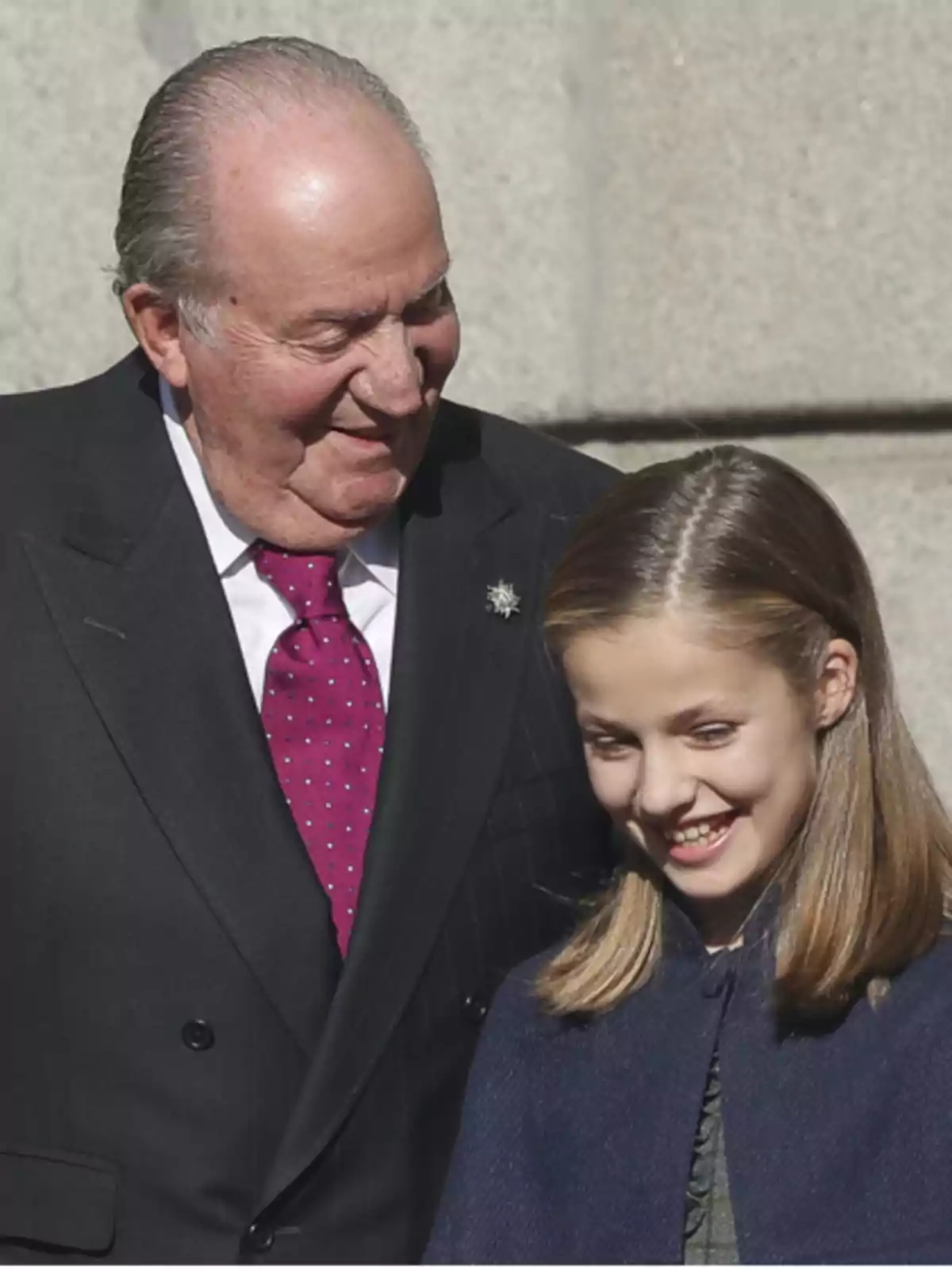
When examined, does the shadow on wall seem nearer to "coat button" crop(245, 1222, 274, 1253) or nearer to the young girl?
the young girl

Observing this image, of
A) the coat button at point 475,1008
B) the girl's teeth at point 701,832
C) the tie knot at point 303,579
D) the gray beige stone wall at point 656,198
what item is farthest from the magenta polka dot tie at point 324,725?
the gray beige stone wall at point 656,198

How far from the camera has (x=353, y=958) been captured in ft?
7.02

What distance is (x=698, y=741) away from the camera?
6.17ft

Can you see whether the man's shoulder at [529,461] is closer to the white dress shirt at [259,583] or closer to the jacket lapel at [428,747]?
the jacket lapel at [428,747]

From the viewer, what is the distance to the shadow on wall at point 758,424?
9.59 feet

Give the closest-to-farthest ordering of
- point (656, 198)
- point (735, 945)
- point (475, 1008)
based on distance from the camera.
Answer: point (735, 945), point (475, 1008), point (656, 198)

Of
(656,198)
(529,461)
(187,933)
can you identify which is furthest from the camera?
(656,198)

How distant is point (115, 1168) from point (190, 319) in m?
0.79

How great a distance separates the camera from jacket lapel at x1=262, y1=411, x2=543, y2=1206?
2135 mm

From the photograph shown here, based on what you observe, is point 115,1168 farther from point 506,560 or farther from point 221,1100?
point 506,560

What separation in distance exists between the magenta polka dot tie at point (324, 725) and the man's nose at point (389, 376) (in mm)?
203

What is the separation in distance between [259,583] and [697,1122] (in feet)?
2.22

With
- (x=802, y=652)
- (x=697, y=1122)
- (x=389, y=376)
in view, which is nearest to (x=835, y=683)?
(x=802, y=652)

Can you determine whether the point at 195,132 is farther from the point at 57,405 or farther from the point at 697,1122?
the point at 697,1122
